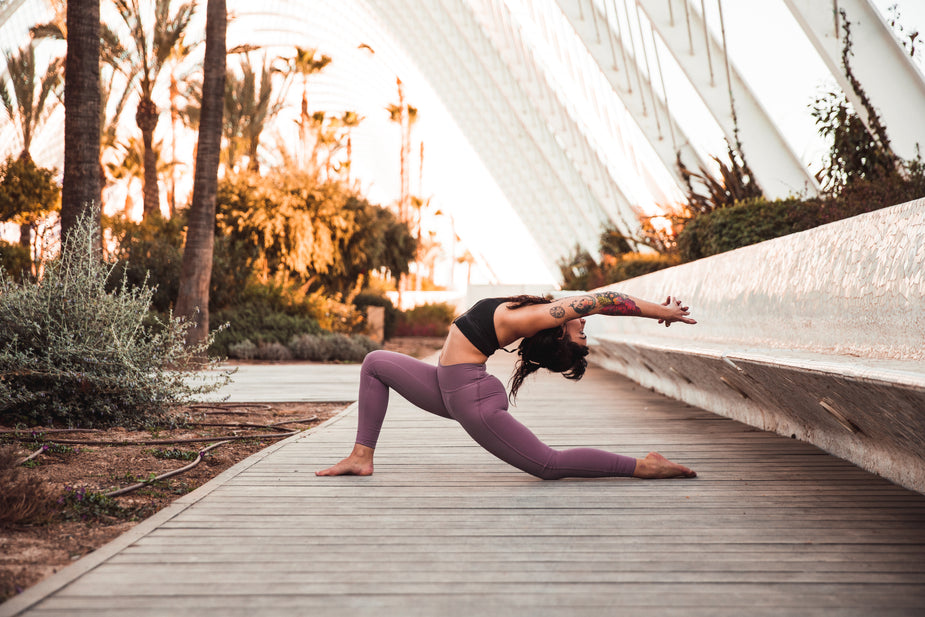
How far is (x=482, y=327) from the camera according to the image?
165 inches

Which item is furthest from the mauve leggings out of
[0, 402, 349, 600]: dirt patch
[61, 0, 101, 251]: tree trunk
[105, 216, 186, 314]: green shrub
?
[105, 216, 186, 314]: green shrub

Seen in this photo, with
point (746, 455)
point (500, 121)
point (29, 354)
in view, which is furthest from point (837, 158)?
point (500, 121)

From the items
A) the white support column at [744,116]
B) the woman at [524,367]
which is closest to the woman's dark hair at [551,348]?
the woman at [524,367]

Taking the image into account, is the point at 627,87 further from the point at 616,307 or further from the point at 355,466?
the point at 355,466

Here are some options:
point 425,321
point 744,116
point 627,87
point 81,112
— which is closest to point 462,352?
point 81,112

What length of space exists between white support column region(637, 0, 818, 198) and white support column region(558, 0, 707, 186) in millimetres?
3137

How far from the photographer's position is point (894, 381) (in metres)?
2.86

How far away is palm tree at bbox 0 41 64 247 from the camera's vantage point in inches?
1145

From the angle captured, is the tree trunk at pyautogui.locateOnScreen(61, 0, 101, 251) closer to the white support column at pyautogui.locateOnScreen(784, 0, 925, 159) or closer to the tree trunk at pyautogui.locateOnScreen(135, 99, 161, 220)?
the white support column at pyautogui.locateOnScreen(784, 0, 925, 159)

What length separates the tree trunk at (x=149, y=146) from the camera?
21953 millimetres

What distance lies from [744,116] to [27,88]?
1016 inches

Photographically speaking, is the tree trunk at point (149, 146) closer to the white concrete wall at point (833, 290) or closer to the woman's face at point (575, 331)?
the white concrete wall at point (833, 290)

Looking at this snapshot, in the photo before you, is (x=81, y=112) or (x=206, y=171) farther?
(x=206, y=171)

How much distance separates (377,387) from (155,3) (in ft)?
66.4
